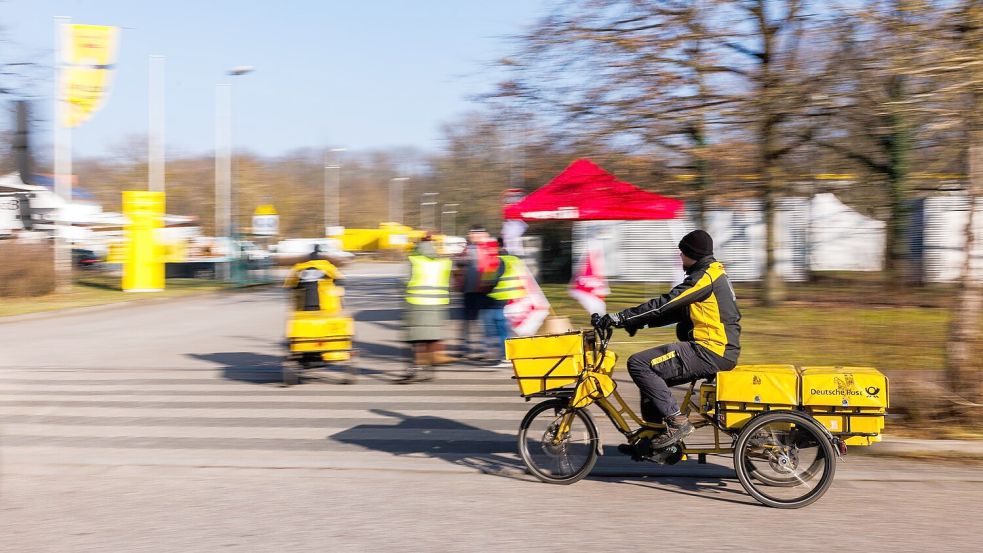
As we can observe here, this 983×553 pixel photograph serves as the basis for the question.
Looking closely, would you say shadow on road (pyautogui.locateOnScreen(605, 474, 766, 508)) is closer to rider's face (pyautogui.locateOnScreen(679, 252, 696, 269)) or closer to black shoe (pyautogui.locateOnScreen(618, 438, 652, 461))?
black shoe (pyautogui.locateOnScreen(618, 438, 652, 461))

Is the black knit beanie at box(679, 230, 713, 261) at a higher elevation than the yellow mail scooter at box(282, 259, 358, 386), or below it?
higher

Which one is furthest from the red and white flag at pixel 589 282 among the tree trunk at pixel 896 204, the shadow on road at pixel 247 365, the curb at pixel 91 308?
the curb at pixel 91 308

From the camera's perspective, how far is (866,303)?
768 inches

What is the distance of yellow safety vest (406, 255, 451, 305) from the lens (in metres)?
11.9

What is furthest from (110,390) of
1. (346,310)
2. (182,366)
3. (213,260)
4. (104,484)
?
(213,260)

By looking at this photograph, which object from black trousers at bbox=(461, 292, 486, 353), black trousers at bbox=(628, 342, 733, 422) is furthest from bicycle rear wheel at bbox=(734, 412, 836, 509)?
black trousers at bbox=(461, 292, 486, 353)

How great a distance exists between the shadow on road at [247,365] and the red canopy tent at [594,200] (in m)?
5.08

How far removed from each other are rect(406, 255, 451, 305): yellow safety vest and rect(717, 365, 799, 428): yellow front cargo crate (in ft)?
20.0

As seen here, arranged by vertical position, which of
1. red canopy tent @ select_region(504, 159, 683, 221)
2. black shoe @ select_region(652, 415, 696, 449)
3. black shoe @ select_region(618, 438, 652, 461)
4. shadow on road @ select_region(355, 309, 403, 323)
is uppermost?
red canopy tent @ select_region(504, 159, 683, 221)

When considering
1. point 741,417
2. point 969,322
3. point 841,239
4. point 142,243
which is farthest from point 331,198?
point 741,417

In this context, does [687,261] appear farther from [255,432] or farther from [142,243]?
[142,243]

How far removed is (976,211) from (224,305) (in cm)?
2135

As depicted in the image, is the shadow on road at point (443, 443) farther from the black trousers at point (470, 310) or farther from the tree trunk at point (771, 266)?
the tree trunk at point (771, 266)

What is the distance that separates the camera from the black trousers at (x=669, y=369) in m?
6.38
